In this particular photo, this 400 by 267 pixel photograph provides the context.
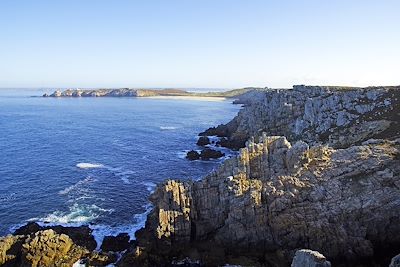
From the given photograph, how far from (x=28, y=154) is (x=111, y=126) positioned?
48295 mm

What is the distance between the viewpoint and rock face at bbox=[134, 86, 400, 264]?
41.2m

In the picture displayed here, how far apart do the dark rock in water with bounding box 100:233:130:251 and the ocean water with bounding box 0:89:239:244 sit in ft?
6.91

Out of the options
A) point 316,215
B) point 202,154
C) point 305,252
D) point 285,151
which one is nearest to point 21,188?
point 202,154

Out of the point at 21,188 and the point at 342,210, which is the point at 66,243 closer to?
the point at 21,188

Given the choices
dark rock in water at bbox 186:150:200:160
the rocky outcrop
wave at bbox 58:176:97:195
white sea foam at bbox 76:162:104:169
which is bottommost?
wave at bbox 58:176:97:195

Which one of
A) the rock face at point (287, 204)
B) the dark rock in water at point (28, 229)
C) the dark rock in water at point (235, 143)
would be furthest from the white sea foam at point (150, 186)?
the dark rock in water at point (235, 143)

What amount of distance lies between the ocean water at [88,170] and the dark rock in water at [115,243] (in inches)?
82.9

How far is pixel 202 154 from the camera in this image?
275 ft

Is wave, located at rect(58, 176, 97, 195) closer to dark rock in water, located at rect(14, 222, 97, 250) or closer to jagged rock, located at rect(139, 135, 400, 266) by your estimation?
dark rock in water, located at rect(14, 222, 97, 250)

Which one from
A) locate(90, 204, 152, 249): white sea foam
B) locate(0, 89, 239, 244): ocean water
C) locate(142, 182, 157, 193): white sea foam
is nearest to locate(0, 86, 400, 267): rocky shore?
locate(90, 204, 152, 249): white sea foam

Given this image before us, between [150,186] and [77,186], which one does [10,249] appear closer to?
[77,186]

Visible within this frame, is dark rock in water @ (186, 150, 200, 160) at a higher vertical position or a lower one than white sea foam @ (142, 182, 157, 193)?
higher

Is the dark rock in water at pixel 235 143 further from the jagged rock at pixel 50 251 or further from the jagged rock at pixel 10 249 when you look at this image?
the jagged rock at pixel 10 249

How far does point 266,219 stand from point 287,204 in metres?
2.86
